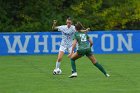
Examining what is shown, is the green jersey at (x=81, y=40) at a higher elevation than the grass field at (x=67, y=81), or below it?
higher

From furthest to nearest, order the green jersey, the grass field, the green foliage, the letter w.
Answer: the green foliage
the letter w
the green jersey
the grass field

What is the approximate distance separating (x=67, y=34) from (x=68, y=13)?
25632 mm

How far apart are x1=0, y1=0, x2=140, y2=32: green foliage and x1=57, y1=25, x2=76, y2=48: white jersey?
899 inches

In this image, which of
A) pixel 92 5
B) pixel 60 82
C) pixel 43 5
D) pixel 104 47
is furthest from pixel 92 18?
pixel 60 82

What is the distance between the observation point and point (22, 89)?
14977mm

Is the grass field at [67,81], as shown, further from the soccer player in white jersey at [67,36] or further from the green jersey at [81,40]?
the green jersey at [81,40]

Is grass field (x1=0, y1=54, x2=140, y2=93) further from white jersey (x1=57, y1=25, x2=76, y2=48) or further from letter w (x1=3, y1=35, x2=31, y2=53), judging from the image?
letter w (x1=3, y1=35, x2=31, y2=53)

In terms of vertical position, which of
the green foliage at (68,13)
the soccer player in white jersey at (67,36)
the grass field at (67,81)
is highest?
the soccer player in white jersey at (67,36)

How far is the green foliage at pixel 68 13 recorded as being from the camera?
1712 inches

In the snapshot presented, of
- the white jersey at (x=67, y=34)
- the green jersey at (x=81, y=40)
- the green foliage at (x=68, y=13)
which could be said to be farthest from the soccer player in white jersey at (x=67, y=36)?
the green foliage at (x=68, y=13)

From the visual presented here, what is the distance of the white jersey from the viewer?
19.8m

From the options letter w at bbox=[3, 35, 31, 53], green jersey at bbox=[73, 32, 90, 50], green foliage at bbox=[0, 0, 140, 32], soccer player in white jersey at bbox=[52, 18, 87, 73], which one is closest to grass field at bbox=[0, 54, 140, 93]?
soccer player in white jersey at bbox=[52, 18, 87, 73]

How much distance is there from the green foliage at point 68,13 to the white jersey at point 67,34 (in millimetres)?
22837

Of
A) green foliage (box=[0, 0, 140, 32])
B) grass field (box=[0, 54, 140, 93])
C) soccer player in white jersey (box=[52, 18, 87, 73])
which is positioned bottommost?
green foliage (box=[0, 0, 140, 32])
